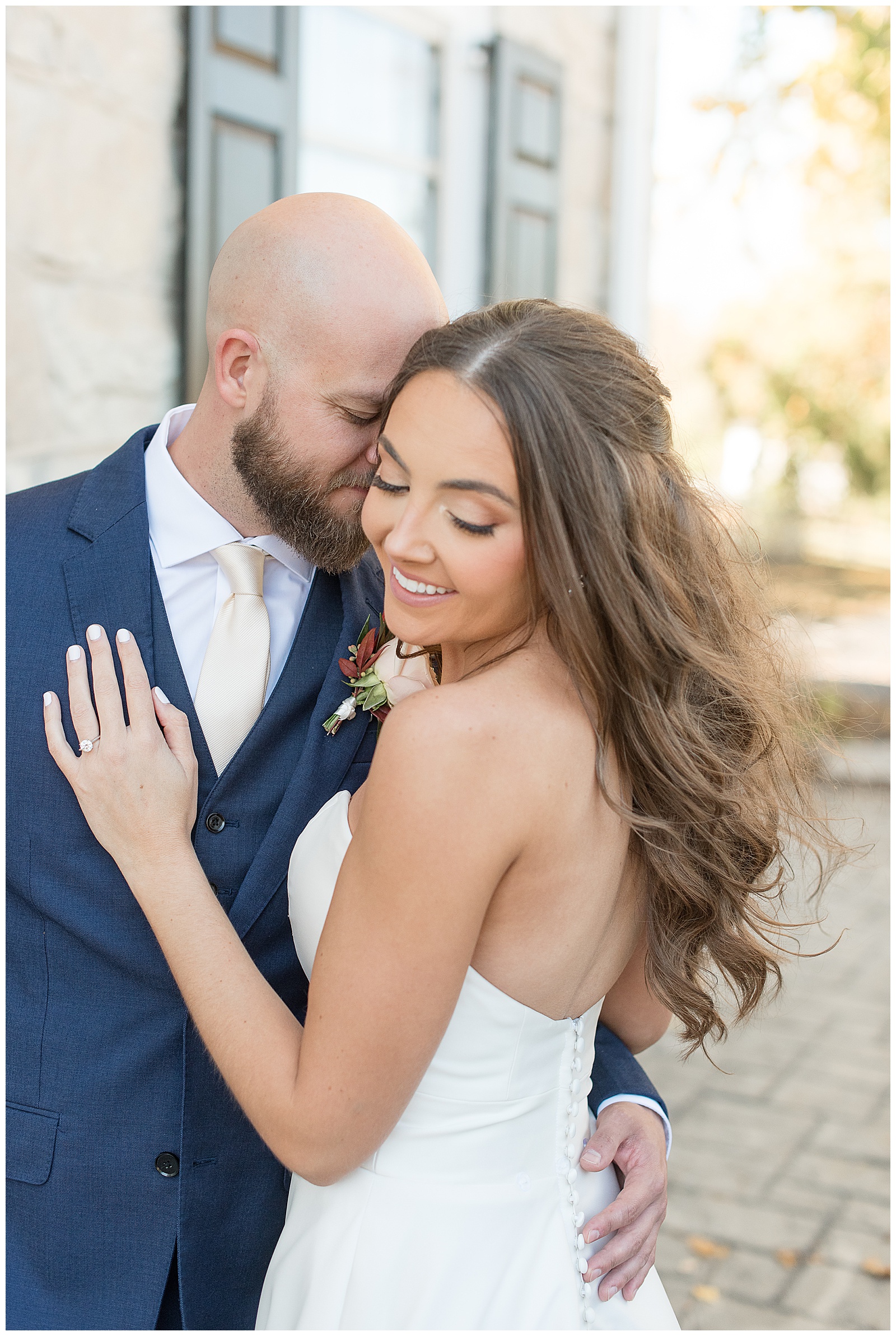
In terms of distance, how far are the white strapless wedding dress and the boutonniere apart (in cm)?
25

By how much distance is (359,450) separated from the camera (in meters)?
1.94

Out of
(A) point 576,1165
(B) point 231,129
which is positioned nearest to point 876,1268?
(A) point 576,1165

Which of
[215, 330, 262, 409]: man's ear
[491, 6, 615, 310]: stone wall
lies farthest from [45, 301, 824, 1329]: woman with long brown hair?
[491, 6, 615, 310]: stone wall

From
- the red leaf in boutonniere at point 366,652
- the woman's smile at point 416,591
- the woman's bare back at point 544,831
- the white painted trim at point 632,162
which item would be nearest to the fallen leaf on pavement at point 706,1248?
the woman's bare back at point 544,831

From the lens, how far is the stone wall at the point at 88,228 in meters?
3.09

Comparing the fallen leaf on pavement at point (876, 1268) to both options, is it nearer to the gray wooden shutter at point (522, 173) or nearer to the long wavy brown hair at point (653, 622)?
the long wavy brown hair at point (653, 622)

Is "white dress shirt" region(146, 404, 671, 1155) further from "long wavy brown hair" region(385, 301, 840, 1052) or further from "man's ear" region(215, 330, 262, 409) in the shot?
"long wavy brown hair" region(385, 301, 840, 1052)

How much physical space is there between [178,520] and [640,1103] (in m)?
1.20

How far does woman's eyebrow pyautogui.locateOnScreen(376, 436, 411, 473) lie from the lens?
148cm

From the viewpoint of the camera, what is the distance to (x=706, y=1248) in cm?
369

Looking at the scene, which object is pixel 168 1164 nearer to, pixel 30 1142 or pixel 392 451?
pixel 30 1142

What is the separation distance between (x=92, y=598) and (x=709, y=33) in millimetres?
6413

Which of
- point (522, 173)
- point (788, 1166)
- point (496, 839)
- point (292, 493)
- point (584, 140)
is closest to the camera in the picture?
point (496, 839)

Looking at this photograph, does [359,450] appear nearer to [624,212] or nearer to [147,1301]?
[147,1301]
